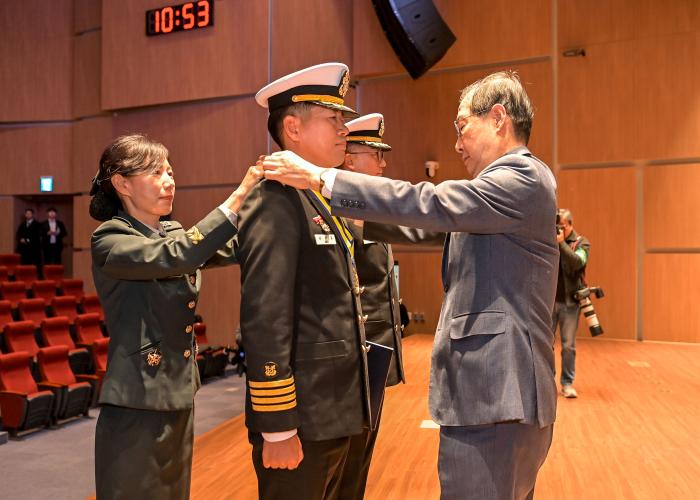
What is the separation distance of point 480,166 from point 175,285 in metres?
0.80

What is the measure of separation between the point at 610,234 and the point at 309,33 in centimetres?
480

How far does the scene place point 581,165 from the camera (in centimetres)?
727

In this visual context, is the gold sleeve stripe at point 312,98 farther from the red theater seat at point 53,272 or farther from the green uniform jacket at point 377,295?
the red theater seat at point 53,272

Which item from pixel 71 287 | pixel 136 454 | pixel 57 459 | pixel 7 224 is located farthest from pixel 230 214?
pixel 7 224

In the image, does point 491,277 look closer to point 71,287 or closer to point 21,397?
point 21,397

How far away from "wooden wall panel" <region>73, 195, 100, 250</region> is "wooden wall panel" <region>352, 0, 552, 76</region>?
17.4 ft

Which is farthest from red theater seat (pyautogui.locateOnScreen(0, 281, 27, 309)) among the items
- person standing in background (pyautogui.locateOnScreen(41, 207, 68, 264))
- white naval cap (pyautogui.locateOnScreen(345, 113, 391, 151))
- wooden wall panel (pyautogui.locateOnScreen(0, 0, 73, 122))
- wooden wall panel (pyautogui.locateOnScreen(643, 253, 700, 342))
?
wooden wall panel (pyautogui.locateOnScreen(643, 253, 700, 342))

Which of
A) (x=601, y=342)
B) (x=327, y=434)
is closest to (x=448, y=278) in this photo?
(x=327, y=434)

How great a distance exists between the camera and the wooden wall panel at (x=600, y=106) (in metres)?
7.10

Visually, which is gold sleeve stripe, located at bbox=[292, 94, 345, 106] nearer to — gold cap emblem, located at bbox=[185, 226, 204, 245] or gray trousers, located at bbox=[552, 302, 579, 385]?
gold cap emblem, located at bbox=[185, 226, 204, 245]

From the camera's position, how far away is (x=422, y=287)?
8039 millimetres

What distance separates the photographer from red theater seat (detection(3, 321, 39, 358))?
200 inches

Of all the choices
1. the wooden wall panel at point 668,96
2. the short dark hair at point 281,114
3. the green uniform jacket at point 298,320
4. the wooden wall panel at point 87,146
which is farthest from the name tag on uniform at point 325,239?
the wooden wall panel at point 87,146

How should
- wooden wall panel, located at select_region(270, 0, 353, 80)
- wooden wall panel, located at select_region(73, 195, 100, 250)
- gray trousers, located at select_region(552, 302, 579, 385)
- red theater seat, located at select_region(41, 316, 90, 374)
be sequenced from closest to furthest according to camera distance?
Answer: gray trousers, located at select_region(552, 302, 579, 385)
red theater seat, located at select_region(41, 316, 90, 374)
wooden wall panel, located at select_region(270, 0, 353, 80)
wooden wall panel, located at select_region(73, 195, 100, 250)
